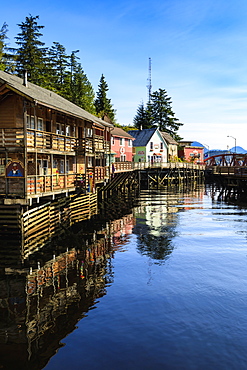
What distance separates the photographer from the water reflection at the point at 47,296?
30.9 ft

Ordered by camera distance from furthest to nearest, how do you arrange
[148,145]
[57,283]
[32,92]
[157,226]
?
[148,145], [157,226], [32,92], [57,283]

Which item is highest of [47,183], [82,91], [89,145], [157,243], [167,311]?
[82,91]

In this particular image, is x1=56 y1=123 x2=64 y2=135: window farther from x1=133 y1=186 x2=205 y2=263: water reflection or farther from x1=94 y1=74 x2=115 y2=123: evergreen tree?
x1=94 y1=74 x2=115 y2=123: evergreen tree

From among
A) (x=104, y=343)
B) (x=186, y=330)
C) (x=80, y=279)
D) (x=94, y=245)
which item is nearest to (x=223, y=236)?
(x=94, y=245)

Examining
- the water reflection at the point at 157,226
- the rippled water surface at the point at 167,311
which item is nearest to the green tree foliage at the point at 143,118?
the water reflection at the point at 157,226

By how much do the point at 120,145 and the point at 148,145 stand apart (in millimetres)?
12319

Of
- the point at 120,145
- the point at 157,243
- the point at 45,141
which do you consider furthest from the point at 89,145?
the point at 120,145

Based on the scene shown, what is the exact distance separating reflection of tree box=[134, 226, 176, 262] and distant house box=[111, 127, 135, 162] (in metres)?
36.3

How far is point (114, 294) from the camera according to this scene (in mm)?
13031

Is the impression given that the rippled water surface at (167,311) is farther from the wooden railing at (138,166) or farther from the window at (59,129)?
the wooden railing at (138,166)

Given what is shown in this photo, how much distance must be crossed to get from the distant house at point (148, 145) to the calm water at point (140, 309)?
54.2 m

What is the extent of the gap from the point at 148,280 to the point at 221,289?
304 cm

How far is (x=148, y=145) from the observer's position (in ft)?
246

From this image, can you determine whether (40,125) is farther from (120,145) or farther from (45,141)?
(120,145)
